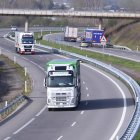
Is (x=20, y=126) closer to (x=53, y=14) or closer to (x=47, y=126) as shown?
(x=47, y=126)

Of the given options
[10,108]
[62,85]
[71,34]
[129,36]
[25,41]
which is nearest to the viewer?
[62,85]

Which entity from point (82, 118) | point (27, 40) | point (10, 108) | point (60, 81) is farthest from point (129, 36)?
point (82, 118)

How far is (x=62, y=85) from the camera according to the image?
126 feet

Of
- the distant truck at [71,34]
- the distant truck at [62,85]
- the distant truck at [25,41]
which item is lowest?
the distant truck at [71,34]

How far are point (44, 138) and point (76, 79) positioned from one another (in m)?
9.30

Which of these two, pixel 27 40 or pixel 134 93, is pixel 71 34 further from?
pixel 134 93

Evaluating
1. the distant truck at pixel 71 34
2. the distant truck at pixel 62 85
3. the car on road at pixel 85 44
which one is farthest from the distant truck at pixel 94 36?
the distant truck at pixel 62 85

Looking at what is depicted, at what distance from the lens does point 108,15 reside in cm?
13762

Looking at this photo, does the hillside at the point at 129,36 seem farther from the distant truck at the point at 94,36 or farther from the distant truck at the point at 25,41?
the distant truck at the point at 25,41

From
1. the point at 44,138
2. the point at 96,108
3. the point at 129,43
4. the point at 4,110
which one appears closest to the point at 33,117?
the point at 4,110

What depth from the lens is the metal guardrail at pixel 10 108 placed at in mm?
37681

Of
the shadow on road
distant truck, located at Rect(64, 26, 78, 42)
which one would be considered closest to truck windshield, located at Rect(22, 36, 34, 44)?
the shadow on road

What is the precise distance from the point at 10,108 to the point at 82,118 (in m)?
5.47

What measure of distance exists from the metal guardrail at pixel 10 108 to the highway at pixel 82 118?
58 cm
